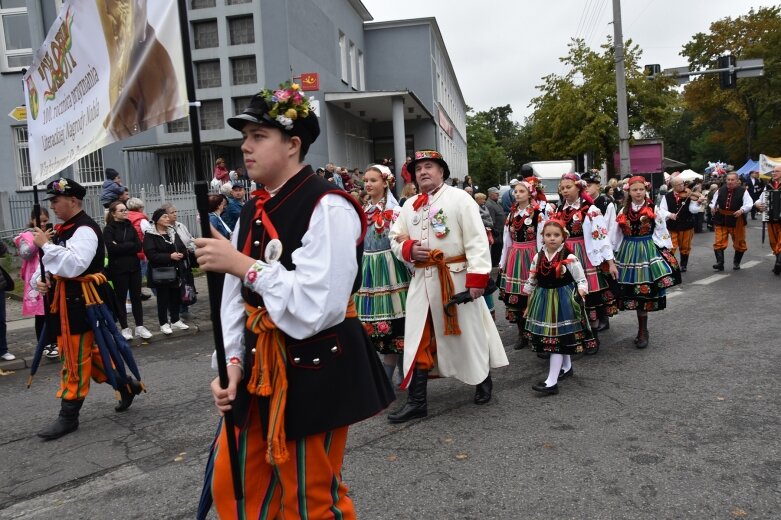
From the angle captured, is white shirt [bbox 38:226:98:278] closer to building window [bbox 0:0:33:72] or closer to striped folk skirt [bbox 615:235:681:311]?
striped folk skirt [bbox 615:235:681:311]

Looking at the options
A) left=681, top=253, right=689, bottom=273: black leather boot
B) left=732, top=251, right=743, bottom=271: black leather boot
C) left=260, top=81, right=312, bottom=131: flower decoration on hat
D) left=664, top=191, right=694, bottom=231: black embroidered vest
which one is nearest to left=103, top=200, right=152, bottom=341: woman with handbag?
left=260, top=81, right=312, bottom=131: flower decoration on hat

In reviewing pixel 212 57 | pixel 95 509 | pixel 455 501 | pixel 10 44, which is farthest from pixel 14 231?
pixel 455 501

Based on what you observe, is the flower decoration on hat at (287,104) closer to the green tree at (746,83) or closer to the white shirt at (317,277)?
the white shirt at (317,277)

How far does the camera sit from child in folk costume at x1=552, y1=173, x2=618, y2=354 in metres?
Answer: 6.67

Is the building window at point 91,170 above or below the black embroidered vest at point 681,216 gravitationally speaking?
above

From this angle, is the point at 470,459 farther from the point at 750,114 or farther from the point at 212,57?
the point at 750,114

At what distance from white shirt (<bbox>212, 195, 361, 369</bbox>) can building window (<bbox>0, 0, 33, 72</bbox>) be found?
19.6 meters

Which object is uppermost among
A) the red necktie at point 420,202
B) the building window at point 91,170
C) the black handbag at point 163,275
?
the building window at point 91,170

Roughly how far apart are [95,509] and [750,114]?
168 ft

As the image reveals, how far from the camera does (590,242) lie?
6727 mm

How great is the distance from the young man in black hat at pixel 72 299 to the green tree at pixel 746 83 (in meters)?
42.5

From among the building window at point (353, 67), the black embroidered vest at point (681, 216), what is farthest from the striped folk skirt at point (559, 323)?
the building window at point (353, 67)

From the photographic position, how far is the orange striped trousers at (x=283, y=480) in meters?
2.33

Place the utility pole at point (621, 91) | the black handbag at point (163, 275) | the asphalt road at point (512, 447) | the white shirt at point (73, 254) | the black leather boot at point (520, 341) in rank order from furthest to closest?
1. the utility pole at point (621, 91)
2. the black handbag at point (163, 275)
3. the black leather boot at point (520, 341)
4. the white shirt at point (73, 254)
5. the asphalt road at point (512, 447)
